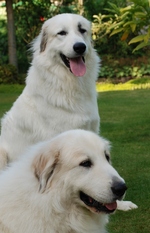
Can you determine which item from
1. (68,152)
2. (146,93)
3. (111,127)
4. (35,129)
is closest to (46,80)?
(35,129)

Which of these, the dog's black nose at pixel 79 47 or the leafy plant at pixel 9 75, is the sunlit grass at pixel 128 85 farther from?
the dog's black nose at pixel 79 47

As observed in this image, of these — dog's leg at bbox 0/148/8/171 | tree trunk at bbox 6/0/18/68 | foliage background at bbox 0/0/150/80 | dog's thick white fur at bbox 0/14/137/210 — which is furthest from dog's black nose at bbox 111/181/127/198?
foliage background at bbox 0/0/150/80

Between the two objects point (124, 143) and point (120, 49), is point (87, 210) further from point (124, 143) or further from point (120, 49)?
point (120, 49)

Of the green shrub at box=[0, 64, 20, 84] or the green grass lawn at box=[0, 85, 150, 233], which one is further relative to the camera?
the green shrub at box=[0, 64, 20, 84]

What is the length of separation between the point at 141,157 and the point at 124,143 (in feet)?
3.64

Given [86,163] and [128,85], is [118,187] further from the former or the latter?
[128,85]

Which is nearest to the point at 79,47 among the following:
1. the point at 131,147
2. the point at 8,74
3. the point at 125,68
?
the point at 131,147

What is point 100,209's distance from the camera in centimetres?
286

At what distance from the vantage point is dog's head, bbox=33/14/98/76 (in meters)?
4.39

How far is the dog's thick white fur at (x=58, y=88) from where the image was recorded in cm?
444

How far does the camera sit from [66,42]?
439 cm

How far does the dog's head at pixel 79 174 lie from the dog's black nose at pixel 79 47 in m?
1.67

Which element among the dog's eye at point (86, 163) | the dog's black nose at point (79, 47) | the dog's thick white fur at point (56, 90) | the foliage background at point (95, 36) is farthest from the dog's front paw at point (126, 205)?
the foliage background at point (95, 36)

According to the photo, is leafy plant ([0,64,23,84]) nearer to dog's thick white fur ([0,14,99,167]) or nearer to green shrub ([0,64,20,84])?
green shrub ([0,64,20,84])
